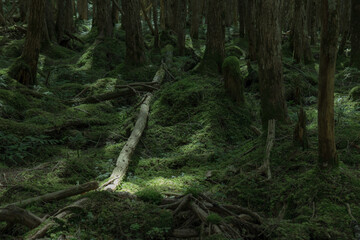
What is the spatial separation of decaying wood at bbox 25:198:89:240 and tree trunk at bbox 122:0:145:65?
8437 mm

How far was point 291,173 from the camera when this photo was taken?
470 cm

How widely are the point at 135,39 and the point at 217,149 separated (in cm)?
638

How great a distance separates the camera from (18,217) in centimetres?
320

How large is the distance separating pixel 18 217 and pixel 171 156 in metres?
3.63

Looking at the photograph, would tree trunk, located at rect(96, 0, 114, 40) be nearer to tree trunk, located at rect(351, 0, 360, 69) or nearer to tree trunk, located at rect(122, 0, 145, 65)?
tree trunk, located at rect(122, 0, 145, 65)

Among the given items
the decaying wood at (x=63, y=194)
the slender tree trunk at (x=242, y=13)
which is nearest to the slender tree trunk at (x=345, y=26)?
the slender tree trunk at (x=242, y=13)

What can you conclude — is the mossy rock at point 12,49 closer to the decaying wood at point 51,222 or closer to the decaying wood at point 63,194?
the decaying wood at point 63,194

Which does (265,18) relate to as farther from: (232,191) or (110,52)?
(110,52)

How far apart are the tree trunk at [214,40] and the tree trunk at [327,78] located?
6.17 m

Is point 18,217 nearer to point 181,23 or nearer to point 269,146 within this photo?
point 269,146

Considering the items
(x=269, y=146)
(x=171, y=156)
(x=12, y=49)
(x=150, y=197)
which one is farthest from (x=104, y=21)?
(x=150, y=197)

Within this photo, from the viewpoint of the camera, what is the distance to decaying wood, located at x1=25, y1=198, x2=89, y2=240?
3.07m

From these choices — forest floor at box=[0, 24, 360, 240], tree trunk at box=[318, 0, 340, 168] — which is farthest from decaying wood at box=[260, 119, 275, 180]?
tree trunk at box=[318, 0, 340, 168]

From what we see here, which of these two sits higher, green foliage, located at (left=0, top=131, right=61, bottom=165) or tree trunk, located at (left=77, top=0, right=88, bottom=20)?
tree trunk, located at (left=77, top=0, right=88, bottom=20)
